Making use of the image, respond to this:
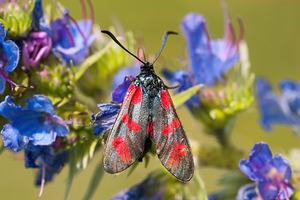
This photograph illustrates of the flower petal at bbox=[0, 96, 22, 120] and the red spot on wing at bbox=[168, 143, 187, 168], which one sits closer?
the flower petal at bbox=[0, 96, 22, 120]

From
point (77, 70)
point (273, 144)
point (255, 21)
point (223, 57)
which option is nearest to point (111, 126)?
point (77, 70)

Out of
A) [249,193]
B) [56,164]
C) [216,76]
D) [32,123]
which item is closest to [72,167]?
[56,164]

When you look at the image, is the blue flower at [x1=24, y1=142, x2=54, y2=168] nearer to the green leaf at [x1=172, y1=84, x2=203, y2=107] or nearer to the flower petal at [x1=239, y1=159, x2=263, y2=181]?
the green leaf at [x1=172, y1=84, x2=203, y2=107]

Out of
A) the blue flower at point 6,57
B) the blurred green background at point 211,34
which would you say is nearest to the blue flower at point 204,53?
the blue flower at point 6,57

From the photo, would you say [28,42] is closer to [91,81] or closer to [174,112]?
[91,81]

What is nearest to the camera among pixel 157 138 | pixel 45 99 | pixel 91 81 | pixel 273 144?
pixel 45 99

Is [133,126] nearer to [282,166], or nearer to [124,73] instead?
[124,73]

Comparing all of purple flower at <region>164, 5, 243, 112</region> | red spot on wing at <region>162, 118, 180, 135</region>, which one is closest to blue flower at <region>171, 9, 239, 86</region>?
purple flower at <region>164, 5, 243, 112</region>
